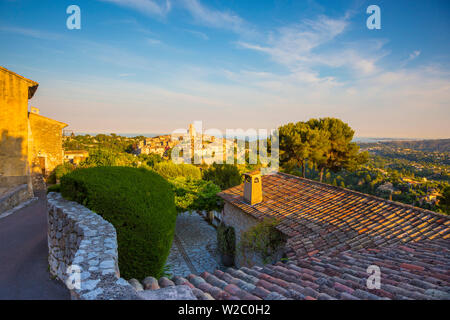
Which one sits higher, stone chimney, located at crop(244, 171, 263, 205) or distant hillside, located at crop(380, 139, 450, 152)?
distant hillside, located at crop(380, 139, 450, 152)

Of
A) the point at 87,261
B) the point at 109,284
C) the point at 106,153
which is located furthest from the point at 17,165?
the point at 109,284

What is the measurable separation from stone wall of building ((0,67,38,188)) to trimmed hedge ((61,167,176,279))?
335 inches

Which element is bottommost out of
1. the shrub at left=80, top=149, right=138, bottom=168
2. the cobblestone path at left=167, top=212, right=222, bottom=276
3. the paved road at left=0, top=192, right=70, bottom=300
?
the cobblestone path at left=167, top=212, right=222, bottom=276

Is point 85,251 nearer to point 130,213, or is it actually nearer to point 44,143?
point 130,213

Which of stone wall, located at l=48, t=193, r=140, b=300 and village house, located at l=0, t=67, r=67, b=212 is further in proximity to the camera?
village house, located at l=0, t=67, r=67, b=212

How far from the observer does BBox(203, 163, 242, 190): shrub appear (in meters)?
18.4

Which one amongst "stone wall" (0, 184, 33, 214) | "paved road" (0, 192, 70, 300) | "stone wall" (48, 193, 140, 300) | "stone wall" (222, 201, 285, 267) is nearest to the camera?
"stone wall" (48, 193, 140, 300)

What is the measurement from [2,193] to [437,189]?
89.4 feet

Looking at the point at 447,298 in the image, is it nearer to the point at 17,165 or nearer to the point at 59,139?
the point at 17,165

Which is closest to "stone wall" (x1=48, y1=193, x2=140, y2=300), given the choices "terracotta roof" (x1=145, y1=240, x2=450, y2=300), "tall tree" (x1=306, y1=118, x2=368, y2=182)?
"terracotta roof" (x1=145, y1=240, x2=450, y2=300)

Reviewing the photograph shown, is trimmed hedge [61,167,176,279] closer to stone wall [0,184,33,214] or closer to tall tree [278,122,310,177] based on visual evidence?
stone wall [0,184,33,214]

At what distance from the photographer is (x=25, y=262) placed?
18.0ft

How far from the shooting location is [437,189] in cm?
1797

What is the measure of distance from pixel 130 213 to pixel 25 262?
3.28m
